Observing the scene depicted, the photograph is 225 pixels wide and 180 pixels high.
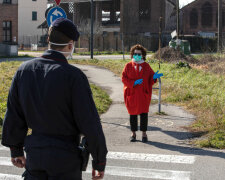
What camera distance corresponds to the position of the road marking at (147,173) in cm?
566

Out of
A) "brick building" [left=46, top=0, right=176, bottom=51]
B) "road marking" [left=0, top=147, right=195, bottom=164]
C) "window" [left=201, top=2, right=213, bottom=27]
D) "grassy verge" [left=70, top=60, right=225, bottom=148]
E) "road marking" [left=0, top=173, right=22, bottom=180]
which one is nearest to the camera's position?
"road marking" [left=0, top=173, right=22, bottom=180]

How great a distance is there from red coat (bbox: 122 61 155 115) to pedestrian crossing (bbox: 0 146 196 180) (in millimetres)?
1115

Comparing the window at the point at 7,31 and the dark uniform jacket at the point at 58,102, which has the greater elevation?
the window at the point at 7,31

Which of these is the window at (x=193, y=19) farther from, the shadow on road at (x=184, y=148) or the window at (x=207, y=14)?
the shadow on road at (x=184, y=148)

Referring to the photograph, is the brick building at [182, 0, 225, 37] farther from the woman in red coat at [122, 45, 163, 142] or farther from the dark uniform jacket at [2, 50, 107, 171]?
the dark uniform jacket at [2, 50, 107, 171]

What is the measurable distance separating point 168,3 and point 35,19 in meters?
23.4

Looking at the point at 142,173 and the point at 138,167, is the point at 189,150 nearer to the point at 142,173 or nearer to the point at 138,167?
the point at 138,167

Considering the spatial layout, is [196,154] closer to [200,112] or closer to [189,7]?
[200,112]

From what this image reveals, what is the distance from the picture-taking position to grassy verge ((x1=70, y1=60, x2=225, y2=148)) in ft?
26.9

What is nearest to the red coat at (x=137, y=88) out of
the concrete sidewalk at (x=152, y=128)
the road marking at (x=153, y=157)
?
the concrete sidewalk at (x=152, y=128)

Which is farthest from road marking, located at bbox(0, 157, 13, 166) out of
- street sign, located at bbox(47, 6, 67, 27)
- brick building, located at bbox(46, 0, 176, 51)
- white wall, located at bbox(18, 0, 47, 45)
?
white wall, located at bbox(18, 0, 47, 45)

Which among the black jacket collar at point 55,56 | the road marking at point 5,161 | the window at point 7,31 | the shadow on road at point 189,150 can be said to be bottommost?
the road marking at point 5,161

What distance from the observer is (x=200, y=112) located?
34.2 ft

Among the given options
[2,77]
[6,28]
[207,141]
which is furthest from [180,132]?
[6,28]
